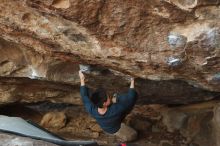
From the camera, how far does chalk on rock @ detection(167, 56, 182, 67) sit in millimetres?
4008

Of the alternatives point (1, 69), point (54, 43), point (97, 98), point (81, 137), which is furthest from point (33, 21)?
point (81, 137)

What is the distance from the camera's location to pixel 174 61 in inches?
159

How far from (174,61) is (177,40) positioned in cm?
36

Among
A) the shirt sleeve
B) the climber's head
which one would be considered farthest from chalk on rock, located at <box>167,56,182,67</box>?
the shirt sleeve

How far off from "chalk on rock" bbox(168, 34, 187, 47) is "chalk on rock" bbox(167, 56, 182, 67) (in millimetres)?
247

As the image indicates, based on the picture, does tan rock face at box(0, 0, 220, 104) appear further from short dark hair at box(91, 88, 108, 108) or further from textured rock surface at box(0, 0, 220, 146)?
short dark hair at box(91, 88, 108, 108)

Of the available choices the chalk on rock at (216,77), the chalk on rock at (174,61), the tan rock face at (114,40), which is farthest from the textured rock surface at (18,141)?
the chalk on rock at (216,77)

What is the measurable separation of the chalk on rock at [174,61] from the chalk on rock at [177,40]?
25 cm

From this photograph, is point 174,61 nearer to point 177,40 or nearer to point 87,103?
point 177,40

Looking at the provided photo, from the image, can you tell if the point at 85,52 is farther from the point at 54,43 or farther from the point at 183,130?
the point at 183,130

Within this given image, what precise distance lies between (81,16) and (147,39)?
0.66m

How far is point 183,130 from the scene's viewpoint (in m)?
6.95

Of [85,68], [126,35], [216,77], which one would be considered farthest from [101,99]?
[216,77]

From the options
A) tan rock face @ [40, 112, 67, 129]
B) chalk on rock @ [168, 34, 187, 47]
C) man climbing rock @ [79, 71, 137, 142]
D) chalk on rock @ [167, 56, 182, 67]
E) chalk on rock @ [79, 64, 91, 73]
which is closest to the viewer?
chalk on rock @ [168, 34, 187, 47]
